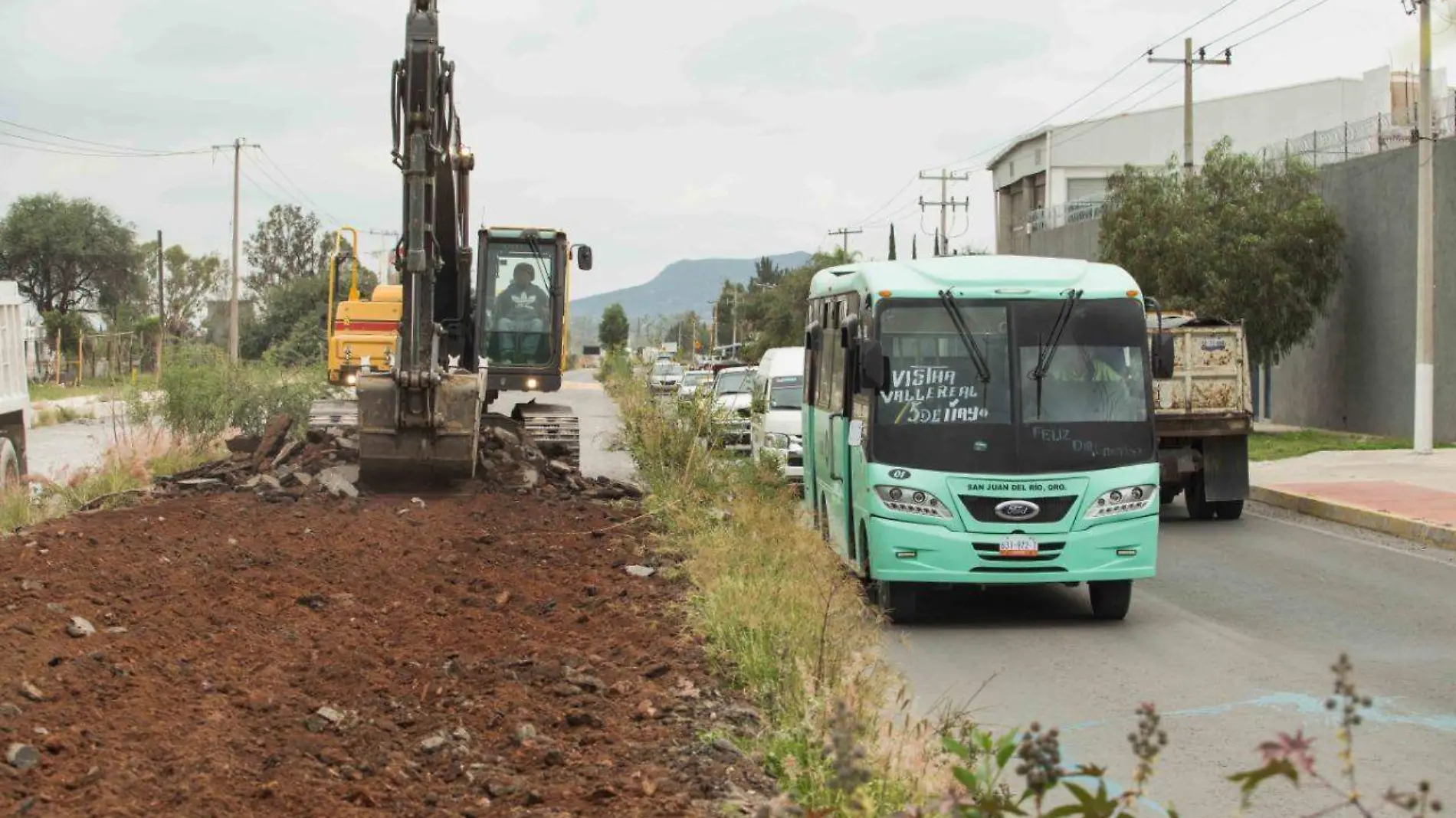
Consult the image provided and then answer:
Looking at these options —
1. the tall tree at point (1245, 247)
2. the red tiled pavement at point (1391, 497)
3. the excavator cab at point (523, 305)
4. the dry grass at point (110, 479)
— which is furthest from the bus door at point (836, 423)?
the tall tree at point (1245, 247)

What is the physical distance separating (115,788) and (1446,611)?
32.6 ft

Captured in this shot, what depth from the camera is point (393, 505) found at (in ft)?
56.1

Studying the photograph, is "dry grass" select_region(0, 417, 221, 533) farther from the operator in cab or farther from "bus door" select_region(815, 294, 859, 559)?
"bus door" select_region(815, 294, 859, 559)

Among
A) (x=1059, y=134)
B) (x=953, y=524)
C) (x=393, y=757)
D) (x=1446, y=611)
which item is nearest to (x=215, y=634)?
(x=393, y=757)

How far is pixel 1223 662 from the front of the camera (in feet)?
34.3

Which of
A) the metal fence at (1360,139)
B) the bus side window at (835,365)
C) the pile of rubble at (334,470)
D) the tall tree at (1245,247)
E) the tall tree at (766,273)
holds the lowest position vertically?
the pile of rubble at (334,470)

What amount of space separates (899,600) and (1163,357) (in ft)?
9.08

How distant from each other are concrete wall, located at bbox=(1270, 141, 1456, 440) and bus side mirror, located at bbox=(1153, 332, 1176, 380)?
18.0 metres

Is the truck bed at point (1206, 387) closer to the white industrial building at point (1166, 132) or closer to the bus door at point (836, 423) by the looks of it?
the bus door at point (836, 423)

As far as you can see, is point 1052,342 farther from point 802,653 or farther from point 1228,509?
point 1228,509

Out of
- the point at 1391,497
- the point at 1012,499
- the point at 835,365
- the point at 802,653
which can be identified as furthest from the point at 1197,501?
the point at 802,653

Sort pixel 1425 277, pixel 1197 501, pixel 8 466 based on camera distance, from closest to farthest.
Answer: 1. pixel 8 466
2. pixel 1197 501
3. pixel 1425 277

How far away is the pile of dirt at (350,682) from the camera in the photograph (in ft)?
20.3

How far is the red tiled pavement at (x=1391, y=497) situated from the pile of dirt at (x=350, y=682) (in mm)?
8805
